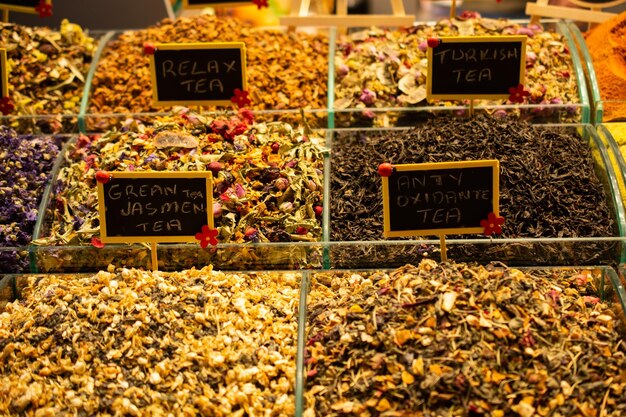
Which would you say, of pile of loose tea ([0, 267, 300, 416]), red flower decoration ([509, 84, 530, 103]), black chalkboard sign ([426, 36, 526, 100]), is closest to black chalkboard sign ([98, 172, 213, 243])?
pile of loose tea ([0, 267, 300, 416])

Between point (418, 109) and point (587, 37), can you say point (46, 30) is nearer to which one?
point (418, 109)

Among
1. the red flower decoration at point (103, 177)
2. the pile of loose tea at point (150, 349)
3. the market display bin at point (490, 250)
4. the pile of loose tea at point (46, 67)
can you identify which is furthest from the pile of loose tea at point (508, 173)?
the pile of loose tea at point (46, 67)

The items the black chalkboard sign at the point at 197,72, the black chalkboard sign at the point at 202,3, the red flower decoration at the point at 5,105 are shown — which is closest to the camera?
the black chalkboard sign at the point at 197,72

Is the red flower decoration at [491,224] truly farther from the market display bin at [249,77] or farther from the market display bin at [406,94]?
the market display bin at [249,77]

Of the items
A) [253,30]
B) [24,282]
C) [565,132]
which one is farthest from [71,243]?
[565,132]

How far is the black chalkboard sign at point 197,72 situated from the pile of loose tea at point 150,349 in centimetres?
86

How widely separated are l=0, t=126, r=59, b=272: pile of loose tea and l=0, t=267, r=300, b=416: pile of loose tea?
291mm

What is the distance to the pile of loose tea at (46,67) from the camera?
115 inches

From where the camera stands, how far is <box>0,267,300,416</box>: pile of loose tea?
1.64 metres

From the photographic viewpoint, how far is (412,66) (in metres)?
2.88

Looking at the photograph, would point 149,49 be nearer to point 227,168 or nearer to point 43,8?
point 227,168

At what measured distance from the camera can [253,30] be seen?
3.18 meters

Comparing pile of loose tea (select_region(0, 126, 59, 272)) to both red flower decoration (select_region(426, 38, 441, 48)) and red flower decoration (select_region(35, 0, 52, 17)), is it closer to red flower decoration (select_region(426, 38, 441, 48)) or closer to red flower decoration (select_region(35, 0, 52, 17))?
red flower decoration (select_region(35, 0, 52, 17))

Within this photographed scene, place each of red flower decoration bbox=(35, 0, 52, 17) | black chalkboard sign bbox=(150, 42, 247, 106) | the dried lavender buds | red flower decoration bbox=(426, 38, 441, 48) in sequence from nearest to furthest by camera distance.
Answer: the dried lavender buds < red flower decoration bbox=(426, 38, 441, 48) < black chalkboard sign bbox=(150, 42, 247, 106) < red flower decoration bbox=(35, 0, 52, 17)
